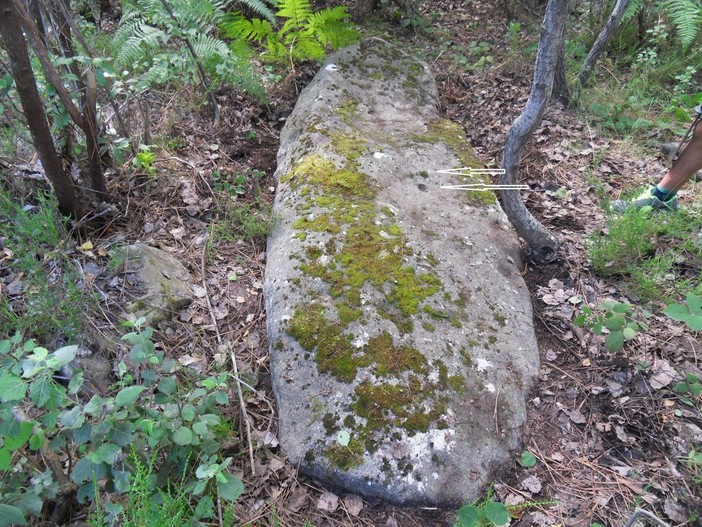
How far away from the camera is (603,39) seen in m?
4.43

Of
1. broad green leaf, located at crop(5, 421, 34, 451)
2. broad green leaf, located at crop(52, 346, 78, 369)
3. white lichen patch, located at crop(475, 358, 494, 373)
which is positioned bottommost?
white lichen patch, located at crop(475, 358, 494, 373)

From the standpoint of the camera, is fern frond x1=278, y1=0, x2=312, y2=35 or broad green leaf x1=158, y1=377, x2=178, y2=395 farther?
fern frond x1=278, y1=0, x2=312, y2=35

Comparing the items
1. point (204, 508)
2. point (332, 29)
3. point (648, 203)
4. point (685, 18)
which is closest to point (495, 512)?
point (204, 508)

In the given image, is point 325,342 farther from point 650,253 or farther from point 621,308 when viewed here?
point 650,253

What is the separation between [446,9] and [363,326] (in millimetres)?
5854

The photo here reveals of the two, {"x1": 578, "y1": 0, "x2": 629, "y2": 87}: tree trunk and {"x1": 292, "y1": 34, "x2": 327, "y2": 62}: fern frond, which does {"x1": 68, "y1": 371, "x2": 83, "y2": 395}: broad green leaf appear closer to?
{"x1": 292, "y1": 34, "x2": 327, "y2": 62}: fern frond

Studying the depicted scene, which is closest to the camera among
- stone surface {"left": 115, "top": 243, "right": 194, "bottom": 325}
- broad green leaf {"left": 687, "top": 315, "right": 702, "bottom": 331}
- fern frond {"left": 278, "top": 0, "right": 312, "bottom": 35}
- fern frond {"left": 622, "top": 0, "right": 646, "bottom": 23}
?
broad green leaf {"left": 687, "top": 315, "right": 702, "bottom": 331}

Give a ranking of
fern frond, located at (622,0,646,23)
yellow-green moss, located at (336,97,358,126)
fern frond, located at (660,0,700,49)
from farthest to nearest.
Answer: fern frond, located at (622,0,646,23) → fern frond, located at (660,0,700,49) → yellow-green moss, located at (336,97,358,126)

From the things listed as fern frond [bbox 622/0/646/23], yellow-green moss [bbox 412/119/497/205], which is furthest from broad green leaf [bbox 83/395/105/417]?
fern frond [bbox 622/0/646/23]

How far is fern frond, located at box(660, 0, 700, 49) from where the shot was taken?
14.7 feet

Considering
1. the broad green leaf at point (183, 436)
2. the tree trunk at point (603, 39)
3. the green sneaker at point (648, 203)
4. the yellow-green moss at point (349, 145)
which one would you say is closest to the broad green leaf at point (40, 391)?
the broad green leaf at point (183, 436)

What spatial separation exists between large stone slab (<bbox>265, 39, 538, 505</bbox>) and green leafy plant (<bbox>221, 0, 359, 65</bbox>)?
1279 millimetres

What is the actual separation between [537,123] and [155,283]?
279 centimetres

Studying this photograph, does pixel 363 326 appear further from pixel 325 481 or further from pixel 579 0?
pixel 579 0
